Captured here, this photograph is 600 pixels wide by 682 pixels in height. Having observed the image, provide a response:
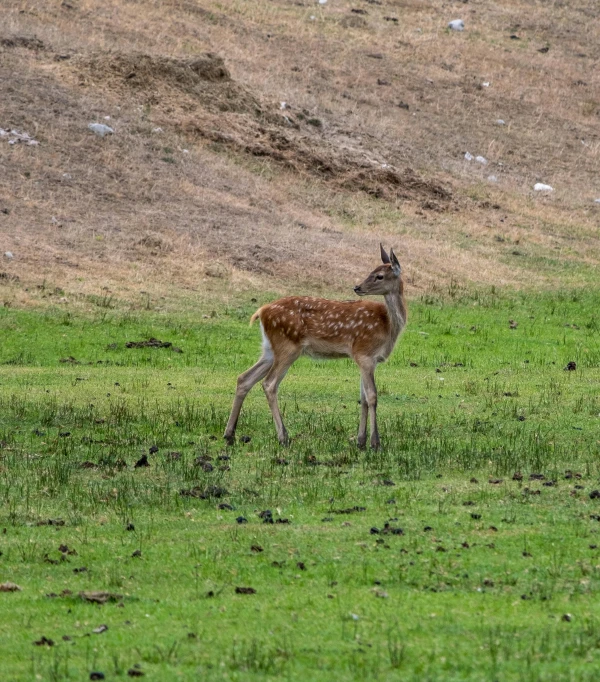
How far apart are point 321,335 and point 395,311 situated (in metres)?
0.91

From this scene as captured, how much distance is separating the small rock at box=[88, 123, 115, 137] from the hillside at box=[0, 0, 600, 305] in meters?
0.23

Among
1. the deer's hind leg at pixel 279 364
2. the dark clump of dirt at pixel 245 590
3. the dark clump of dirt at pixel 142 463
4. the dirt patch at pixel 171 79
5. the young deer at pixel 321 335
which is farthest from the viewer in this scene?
the dirt patch at pixel 171 79

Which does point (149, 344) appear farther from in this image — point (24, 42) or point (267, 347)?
point (24, 42)

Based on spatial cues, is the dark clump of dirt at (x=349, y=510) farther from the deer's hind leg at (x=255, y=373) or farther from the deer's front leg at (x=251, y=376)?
the deer's hind leg at (x=255, y=373)

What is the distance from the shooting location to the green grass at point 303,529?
7.03 metres

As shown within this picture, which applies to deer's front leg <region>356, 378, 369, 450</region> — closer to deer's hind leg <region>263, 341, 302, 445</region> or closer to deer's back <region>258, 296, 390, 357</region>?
deer's back <region>258, 296, 390, 357</region>

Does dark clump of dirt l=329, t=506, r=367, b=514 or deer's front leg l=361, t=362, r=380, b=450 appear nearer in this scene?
dark clump of dirt l=329, t=506, r=367, b=514

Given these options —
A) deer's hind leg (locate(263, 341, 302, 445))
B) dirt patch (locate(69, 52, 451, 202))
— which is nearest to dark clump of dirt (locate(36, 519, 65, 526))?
deer's hind leg (locate(263, 341, 302, 445))

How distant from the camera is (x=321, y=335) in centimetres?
1409

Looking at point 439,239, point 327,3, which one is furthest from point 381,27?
point 439,239

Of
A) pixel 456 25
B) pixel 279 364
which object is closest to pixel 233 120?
pixel 456 25

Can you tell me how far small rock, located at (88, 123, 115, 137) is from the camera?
33.4 m

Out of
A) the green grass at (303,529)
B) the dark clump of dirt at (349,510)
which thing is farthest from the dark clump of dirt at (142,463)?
the dark clump of dirt at (349,510)

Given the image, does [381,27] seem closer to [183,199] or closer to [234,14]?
[234,14]
